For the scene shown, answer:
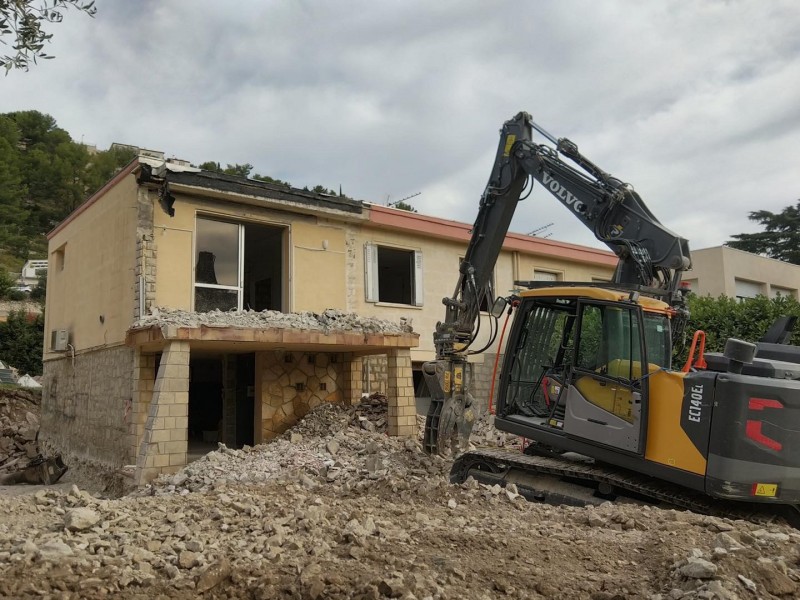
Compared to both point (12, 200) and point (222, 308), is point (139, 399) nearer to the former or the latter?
point (222, 308)

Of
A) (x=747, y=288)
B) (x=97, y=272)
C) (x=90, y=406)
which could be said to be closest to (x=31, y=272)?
(x=90, y=406)

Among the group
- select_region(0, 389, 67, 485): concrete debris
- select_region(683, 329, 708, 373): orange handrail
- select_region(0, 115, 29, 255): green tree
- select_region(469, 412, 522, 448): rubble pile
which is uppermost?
select_region(0, 115, 29, 255): green tree

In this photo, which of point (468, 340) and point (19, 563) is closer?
point (19, 563)

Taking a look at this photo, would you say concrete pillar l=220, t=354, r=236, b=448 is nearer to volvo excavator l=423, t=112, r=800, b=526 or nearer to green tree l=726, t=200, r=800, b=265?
volvo excavator l=423, t=112, r=800, b=526

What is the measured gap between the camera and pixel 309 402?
13.0m

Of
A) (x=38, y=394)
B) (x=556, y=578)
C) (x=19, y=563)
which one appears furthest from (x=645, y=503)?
(x=38, y=394)

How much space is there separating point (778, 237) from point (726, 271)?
22756 millimetres

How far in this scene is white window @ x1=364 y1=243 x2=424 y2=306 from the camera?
1362 cm

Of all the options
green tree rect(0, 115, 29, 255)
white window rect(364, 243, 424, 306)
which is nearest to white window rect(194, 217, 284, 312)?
white window rect(364, 243, 424, 306)

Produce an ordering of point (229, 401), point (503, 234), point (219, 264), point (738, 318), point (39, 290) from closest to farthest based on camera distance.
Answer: point (503, 234) < point (219, 264) < point (229, 401) < point (738, 318) < point (39, 290)

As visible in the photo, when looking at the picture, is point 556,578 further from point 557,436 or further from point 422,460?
point 422,460

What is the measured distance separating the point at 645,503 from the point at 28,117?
195ft

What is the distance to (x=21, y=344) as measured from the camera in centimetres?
2988

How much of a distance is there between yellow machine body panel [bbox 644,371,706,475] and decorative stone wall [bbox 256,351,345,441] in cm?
769
